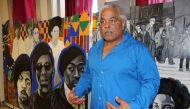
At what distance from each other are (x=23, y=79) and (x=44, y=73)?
0.53 metres

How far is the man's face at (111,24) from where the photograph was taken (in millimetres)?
1376

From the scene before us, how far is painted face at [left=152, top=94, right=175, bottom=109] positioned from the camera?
1.61 metres

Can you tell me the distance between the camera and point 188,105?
1.51 meters

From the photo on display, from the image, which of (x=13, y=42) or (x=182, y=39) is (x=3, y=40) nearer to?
(x=13, y=42)

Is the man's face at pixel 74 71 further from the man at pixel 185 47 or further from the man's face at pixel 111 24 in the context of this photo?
the man at pixel 185 47

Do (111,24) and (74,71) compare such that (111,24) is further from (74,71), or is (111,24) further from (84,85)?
(74,71)

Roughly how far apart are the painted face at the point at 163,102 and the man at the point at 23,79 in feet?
5.95

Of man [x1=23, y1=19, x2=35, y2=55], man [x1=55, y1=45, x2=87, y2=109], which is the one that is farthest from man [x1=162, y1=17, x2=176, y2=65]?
man [x1=23, y1=19, x2=35, y2=55]

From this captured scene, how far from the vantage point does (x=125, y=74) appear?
135cm

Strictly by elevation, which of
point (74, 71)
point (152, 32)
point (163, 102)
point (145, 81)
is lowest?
point (163, 102)

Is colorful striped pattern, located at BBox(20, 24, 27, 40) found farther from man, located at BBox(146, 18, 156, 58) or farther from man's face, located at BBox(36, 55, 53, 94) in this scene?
man, located at BBox(146, 18, 156, 58)

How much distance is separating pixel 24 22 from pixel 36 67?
68cm

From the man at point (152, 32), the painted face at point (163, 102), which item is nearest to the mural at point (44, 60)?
the man at point (152, 32)

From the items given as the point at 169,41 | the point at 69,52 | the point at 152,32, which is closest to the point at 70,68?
the point at 69,52
